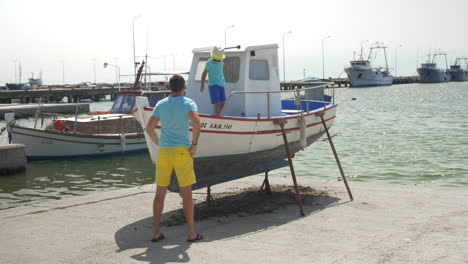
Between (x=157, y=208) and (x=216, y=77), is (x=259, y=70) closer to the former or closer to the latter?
(x=216, y=77)

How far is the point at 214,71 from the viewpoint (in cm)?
905

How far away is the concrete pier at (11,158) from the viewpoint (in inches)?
659

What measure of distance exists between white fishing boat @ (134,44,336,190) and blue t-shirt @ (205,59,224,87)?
Result: 37 centimetres

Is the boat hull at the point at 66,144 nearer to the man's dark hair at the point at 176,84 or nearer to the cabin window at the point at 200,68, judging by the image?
the cabin window at the point at 200,68

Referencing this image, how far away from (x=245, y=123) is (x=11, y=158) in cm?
1126

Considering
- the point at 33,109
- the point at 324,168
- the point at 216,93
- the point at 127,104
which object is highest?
the point at 216,93

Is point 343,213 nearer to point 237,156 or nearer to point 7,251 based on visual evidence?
point 237,156

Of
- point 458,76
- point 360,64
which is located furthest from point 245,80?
point 458,76

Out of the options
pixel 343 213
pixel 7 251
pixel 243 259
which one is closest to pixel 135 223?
pixel 7 251

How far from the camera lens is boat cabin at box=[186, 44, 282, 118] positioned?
33.5 feet

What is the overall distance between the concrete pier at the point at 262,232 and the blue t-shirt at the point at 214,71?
2.10 m

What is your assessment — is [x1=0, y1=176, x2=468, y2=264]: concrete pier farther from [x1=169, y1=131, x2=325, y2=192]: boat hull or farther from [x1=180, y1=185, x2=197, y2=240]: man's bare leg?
[x1=169, y1=131, x2=325, y2=192]: boat hull

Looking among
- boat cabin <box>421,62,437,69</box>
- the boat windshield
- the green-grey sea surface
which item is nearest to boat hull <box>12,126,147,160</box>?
the green-grey sea surface

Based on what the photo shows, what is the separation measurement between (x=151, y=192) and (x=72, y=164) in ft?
40.6
